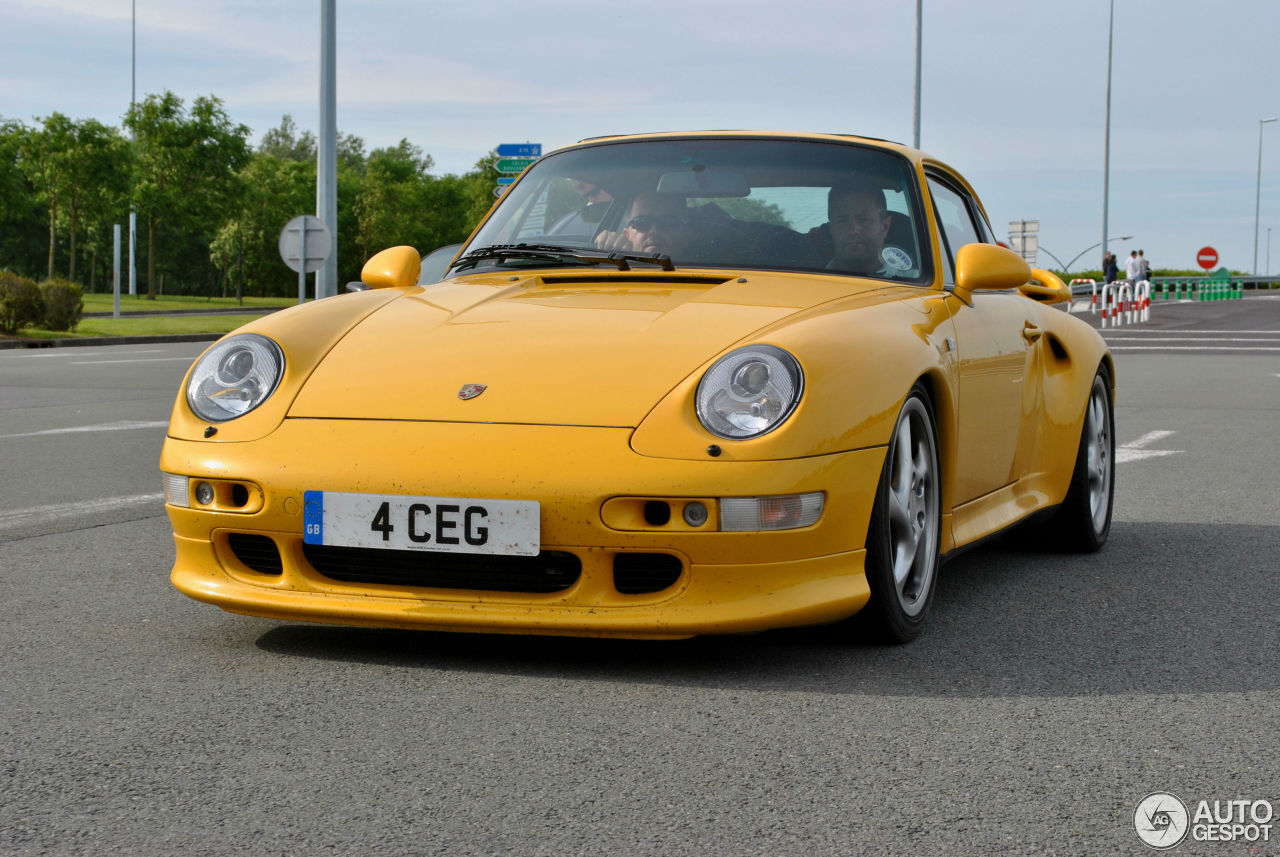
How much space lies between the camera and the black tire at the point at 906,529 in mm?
3689

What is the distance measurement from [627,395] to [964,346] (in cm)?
131

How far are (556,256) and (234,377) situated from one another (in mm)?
1162

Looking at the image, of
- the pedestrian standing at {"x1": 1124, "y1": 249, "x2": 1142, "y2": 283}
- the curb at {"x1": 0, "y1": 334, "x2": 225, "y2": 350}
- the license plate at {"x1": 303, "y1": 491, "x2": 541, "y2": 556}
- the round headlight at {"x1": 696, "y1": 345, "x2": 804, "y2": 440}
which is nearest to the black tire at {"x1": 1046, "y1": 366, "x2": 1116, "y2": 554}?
the round headlight at {"x1": 696, "y1": 345, "x2": 804, "y2": 440}

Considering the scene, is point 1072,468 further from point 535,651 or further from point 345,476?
point 345,476

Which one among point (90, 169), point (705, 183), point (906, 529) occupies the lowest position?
point (906, 529)

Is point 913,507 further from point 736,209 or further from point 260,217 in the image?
point 260,217

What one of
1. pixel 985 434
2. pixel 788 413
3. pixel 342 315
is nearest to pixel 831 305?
pixel 788 413

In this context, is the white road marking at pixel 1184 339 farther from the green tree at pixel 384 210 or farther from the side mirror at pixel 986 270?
the green tree at pixel 384 210

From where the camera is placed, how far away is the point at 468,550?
334cm

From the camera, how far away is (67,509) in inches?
243

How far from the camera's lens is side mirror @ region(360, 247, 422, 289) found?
15.4 feet

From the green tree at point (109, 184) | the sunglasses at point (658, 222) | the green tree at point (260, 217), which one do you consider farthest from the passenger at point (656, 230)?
the green tree at point (260, 217)

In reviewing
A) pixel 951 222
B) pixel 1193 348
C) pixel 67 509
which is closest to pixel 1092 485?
pixel 951 222

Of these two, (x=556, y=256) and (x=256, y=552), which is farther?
(x=556, y=256)
